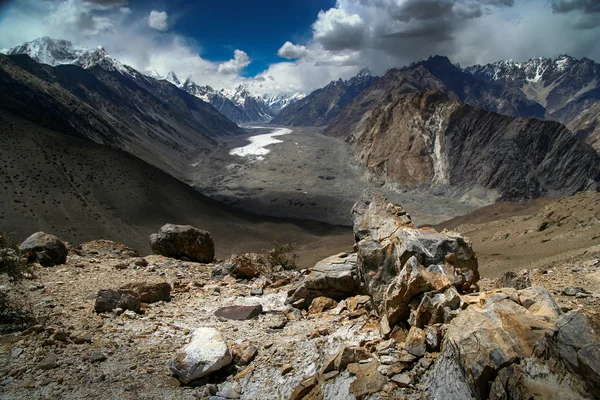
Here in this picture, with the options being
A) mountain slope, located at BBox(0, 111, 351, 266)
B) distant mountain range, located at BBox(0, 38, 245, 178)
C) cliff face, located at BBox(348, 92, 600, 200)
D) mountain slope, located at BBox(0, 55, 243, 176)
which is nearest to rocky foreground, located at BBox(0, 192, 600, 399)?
mountain slope, located at BBox(0, 111, 351, 266)

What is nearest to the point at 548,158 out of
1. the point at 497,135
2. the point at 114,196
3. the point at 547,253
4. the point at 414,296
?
the point at 497,135

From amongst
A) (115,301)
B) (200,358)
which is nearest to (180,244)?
(115,301)

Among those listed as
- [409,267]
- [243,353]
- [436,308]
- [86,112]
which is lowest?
[243,353]

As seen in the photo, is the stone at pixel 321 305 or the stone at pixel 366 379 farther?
the stone at pixel 321 305

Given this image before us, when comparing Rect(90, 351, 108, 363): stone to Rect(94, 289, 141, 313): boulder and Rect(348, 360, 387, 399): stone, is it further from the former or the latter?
Rect(348, 360, 387, 399): stone

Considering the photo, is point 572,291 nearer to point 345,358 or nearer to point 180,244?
point 345,358

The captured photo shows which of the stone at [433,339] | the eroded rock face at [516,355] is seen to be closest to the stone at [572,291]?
the eroded rock face at [516,355]

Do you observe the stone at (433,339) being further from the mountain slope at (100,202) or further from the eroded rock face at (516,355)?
the mountain slope at (100,202)
